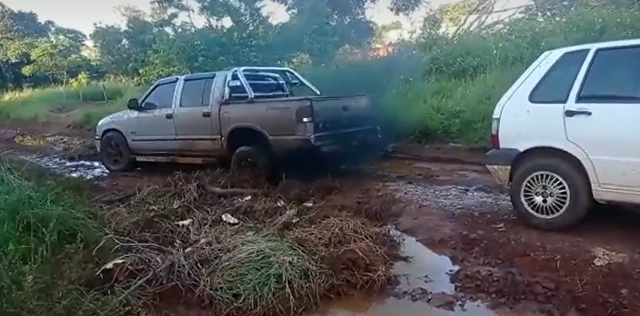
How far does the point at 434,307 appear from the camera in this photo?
368cm

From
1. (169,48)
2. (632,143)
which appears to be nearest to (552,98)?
(632,143)

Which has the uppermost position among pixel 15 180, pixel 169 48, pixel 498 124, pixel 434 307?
pixel 169 48

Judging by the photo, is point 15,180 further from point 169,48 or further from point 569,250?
point 169,48

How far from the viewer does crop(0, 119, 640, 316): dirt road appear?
3.64 meters

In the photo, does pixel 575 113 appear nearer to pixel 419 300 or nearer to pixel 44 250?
pixel 419 300

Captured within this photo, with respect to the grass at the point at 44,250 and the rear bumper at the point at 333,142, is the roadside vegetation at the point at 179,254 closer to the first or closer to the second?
the grass at the point at 44,250

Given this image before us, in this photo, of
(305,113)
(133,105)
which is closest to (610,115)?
(305,113)

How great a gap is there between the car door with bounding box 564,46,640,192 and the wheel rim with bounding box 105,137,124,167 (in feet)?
23.3

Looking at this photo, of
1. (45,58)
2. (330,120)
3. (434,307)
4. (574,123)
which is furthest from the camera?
(45,58)

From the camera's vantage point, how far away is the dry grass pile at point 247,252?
12.5 feet

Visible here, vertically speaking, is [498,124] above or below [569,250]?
above

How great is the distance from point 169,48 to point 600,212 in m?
13.8

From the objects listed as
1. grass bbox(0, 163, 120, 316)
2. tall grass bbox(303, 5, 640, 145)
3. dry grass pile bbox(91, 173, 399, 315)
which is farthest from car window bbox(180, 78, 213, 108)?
tall grass bbox(303, 5, 640, 145)

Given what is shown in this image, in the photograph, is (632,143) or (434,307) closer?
(434,307)
